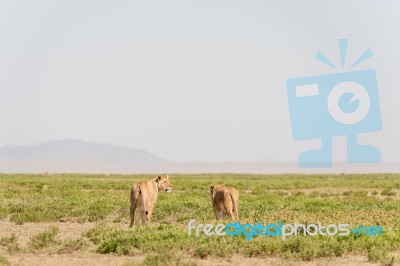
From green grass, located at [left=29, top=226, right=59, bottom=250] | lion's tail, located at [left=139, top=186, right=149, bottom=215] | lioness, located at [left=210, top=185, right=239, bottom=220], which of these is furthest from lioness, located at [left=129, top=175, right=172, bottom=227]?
green grass, located at [left=29, top=226, right=59, bottom=250]

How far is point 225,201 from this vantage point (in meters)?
17.8

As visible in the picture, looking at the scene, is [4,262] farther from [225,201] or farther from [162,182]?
Result: [162,182]

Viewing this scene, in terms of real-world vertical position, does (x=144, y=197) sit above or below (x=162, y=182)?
below

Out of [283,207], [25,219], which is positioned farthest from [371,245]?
[25,219]

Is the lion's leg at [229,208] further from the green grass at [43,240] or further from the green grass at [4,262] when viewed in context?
the green grass at [4,262]

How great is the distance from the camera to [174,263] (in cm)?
1264

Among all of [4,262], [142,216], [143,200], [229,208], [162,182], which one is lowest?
[4,262]

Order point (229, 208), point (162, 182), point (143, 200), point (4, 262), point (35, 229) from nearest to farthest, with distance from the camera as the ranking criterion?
point (4, 262)
point (229, 208)
point (143, 200)
point (35, 229)
point (162, 182)

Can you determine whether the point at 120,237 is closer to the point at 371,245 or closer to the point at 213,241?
the point at 213,241

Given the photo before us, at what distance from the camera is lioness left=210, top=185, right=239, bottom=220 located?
17.7 metres

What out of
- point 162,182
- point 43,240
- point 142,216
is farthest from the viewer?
point 162,182

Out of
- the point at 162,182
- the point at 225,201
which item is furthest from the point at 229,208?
the point at 162,182

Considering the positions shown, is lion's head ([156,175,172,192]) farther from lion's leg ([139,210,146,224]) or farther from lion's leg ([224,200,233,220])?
lion's leg ([224,200,233,220])

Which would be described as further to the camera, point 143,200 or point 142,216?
point 142,216
